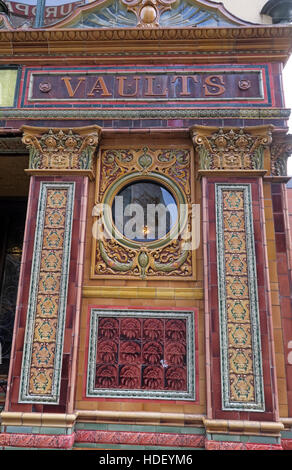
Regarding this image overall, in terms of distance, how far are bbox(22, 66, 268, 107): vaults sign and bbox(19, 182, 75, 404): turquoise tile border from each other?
78.2 inches

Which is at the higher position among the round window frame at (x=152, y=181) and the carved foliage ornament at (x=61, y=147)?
the carved foliage ornament at (x=61, y=147)

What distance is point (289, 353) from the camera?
6418 mm

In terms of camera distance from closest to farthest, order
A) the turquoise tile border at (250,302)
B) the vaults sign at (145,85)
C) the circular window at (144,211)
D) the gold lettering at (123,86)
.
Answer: the turquoise tile border at (250,302), the circular window at (144,211), the vaults sign at (145,85), the gold lettering at (123,86)

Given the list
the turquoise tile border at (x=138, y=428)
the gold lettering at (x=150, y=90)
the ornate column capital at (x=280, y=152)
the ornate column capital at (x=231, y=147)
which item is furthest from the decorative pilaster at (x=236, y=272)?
the gold lettering at (x=150, y=90)

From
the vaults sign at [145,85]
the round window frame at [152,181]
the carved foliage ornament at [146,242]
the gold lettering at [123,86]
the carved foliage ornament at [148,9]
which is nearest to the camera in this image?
the carved foliage ornament at [146,242]

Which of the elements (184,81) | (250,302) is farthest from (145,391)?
(184,81)

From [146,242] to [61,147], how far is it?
253cm

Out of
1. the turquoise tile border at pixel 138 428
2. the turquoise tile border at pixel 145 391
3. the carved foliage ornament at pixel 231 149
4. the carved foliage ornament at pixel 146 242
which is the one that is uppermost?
the carved foliage ornament at pixel 231 149

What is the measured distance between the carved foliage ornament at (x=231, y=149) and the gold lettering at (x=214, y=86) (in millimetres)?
911

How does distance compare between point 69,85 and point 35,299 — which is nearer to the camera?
point 35,299

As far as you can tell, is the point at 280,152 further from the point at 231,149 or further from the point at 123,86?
the point at 123,86

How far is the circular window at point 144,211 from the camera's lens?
285 inches

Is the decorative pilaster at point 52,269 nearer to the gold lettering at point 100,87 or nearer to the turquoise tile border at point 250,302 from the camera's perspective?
the gold lettering at point 100,87

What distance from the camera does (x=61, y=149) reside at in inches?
292
